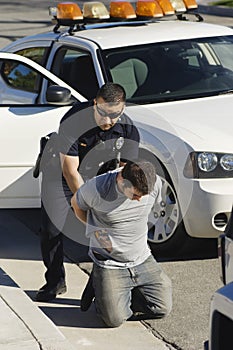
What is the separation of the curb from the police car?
1.35m

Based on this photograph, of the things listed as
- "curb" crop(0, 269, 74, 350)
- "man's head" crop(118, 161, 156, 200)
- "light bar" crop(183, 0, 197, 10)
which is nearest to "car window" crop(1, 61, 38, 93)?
"light bar" crop(183, 0, 197, 10)

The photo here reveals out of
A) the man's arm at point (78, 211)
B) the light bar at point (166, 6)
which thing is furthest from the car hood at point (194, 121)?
the light bar at point (166, 6)

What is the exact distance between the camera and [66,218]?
21.0ft

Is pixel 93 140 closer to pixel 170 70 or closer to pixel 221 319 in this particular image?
→ pixel 170 70

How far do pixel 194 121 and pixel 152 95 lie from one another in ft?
2.27

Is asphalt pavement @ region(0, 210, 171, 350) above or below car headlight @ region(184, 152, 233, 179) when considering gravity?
below

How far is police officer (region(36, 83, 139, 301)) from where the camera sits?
6.09 metres

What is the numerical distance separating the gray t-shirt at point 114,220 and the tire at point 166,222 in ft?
2.85

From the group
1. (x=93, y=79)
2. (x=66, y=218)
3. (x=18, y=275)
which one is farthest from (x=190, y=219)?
(x=93, y=79)

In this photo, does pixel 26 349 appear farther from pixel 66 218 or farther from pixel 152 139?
pixel 152 139

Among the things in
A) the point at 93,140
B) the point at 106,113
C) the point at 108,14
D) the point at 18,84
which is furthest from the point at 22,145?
the point at 108,14

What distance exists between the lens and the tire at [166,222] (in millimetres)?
6637

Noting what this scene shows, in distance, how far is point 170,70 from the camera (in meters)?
7.61

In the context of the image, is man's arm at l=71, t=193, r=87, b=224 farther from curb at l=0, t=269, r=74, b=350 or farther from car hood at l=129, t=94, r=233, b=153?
car hood at l=129, t=94, r=233, b=153
